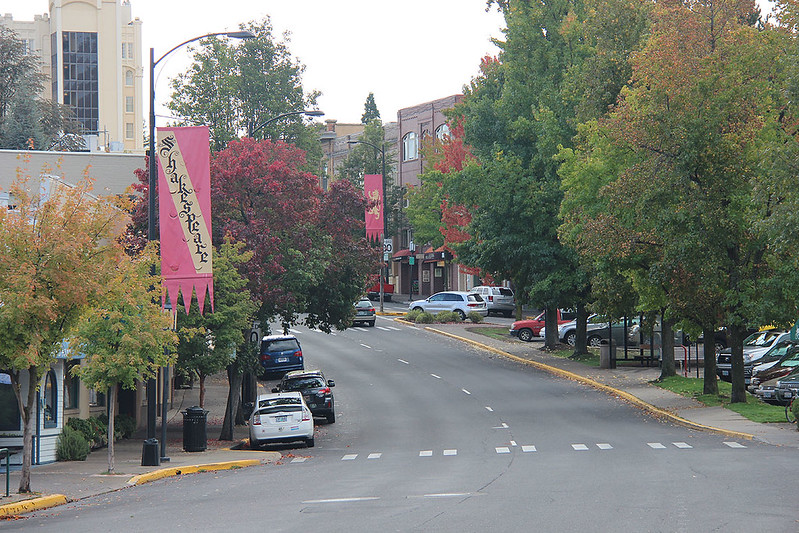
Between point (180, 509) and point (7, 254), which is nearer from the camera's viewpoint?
point (180, 509)

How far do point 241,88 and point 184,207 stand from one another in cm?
4992

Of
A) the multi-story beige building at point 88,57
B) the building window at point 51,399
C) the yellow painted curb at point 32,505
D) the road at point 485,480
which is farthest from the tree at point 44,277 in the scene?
the multi-story beige building at point 88,57

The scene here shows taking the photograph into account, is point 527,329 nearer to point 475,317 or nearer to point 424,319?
point 475,317

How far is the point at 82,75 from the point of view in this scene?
130 m

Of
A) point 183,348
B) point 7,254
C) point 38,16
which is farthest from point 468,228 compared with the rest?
point 38,16

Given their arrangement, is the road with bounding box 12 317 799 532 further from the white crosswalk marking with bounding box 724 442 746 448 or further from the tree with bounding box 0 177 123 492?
the tree with bounding box 0 177 123 492

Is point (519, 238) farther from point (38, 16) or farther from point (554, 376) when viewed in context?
point (38, 16)

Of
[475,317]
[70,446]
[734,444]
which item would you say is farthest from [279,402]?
[475,317]

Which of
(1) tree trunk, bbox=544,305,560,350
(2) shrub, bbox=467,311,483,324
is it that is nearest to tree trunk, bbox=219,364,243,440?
(1) tree trunk, bbox=544,305,560,350

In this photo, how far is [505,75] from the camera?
149 feet

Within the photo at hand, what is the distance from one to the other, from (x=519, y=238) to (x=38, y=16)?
367 feet

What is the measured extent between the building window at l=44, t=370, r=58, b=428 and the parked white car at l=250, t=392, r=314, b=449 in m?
5.22

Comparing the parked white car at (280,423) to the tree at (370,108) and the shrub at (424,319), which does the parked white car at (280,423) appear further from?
the tree at (370,108)

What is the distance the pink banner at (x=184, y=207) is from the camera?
22172 millimetres
